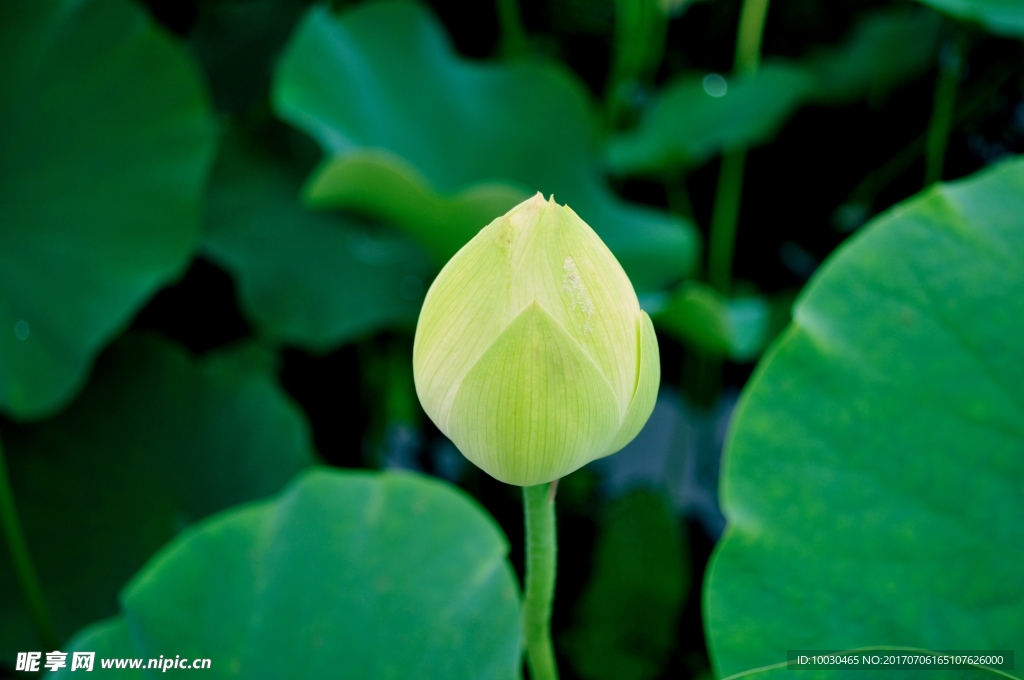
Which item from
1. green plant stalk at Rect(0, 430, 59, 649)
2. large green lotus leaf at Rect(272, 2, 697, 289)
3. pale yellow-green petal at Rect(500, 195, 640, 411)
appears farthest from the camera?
large green lotus leaf at Rect(272, 2, 697, 289)

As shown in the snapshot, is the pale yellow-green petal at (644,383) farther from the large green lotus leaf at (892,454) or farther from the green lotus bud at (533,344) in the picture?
the large green lotus leaf at (892,454)

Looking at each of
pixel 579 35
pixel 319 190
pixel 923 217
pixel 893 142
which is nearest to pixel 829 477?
pixel 923 217

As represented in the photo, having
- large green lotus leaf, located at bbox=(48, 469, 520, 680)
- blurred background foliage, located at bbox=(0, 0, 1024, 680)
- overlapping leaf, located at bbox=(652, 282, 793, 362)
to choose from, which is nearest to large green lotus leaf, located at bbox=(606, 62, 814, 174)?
blurred background foliage, located at bbox=(0, 0, 1024, 680)

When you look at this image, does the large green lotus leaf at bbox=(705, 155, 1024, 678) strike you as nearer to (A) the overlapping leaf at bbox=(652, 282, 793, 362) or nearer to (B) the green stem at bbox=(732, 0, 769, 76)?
(A) the overlapping leaf at bbox=(652, 282, 793, 362)

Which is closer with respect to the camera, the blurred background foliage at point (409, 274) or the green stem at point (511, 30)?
the blurred background foliage at point (409, 274)

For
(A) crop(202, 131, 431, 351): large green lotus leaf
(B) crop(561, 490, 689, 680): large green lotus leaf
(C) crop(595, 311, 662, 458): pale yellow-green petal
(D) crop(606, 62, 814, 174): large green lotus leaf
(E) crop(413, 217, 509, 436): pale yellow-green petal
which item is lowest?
(B) crop(561, 490, 689, 680): large green lotus leaf

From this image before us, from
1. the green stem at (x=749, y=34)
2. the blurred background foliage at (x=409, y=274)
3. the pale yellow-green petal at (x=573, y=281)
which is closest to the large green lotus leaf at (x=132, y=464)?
the blurred background foliage at (x=409, y=274)
